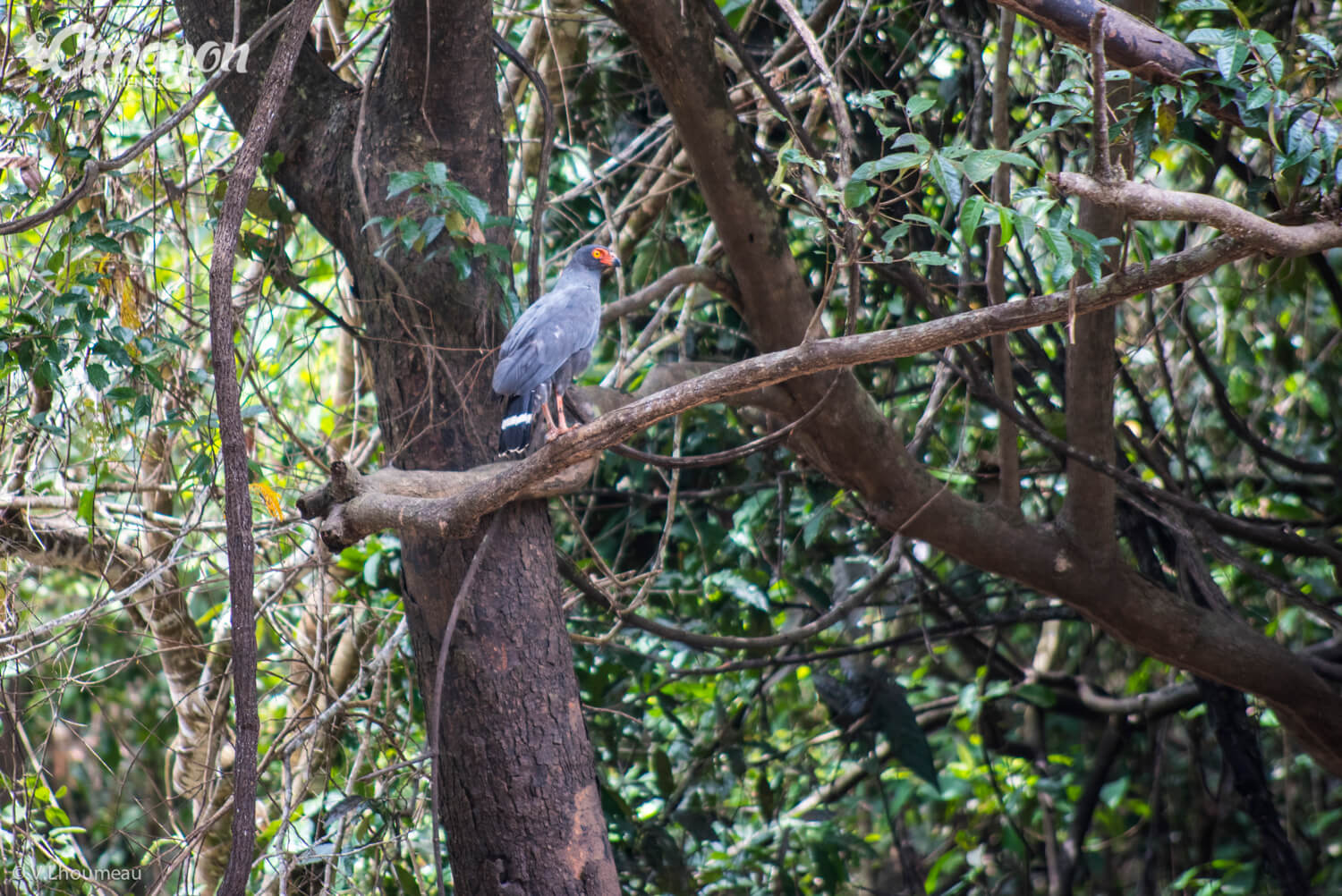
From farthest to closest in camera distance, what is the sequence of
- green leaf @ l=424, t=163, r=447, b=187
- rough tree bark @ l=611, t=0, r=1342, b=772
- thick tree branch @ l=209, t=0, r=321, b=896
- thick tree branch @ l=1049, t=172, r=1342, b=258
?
rough tree bark @ l=611, t=0, r=1342, b=772, green leaf @ l=424, t=163, r=447, b=187, thick tree branch @ l=1049, t=172, r=1342, b=258, thick tree branch @ l=209, t=0, r=321, b=896

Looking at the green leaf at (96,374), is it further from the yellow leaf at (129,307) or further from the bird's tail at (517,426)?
the bird's tail at (517,426)

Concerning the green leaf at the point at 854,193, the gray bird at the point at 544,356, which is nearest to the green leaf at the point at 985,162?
the green leaf at the point at 854,193

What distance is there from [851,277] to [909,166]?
0.37 m

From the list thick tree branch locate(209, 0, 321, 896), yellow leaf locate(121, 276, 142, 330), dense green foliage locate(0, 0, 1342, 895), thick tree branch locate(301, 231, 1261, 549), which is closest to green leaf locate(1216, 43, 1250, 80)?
dense green foliage locate(0, 0, 1342, 895)

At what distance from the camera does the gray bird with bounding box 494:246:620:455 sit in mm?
2752

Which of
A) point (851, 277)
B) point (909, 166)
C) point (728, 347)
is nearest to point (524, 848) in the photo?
point (851, 277)

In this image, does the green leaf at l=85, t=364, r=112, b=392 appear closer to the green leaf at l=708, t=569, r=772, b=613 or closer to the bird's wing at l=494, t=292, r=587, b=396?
the bird's wing at l=494, t=292, r=587, b=396

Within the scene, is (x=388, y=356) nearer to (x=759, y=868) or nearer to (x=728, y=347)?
(x=728, y=347)

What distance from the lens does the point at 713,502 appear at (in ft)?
15.9

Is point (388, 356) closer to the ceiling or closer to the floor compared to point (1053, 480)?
closer to the floor

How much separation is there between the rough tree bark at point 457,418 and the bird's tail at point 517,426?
0.43ft

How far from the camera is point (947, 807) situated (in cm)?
530

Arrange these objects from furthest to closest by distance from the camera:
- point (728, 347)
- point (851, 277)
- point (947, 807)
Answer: point (947, 807) → point (728, 347) → point (851, 277)

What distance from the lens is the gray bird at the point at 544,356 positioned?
2.75 meters
